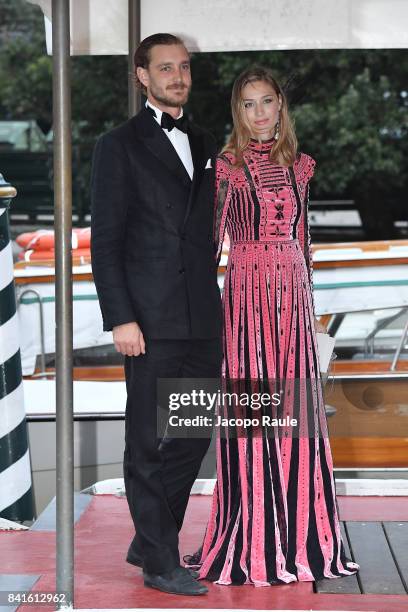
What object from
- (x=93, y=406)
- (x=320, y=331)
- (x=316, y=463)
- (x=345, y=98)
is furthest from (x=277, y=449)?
(x=345, y=98)

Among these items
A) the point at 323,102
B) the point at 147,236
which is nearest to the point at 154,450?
the point at 147,236

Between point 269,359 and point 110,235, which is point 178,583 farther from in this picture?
point 110,235

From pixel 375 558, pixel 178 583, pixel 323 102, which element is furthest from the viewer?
pixel 323 102

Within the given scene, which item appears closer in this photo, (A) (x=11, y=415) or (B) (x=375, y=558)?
(B) (x=375, y=558)

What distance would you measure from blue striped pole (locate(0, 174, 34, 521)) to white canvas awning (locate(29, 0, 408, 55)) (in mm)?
1045

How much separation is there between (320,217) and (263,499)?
2138 centimetres

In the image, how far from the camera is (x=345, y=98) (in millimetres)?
19375

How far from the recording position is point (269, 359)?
4.39 meters

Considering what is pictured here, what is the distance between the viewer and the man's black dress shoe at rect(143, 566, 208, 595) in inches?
163

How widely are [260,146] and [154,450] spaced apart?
1123 millimetres

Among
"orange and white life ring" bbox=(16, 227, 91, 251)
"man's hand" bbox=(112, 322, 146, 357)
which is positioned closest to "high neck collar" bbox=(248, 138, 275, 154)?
"man's hand" bbox=(112, 322, 146, 357)

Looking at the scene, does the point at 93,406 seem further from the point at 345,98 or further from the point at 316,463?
the point at 345,98

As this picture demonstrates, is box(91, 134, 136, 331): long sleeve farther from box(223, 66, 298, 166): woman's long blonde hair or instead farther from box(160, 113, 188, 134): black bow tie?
box(223, 66, 298, 166): woman's long blonde hair
